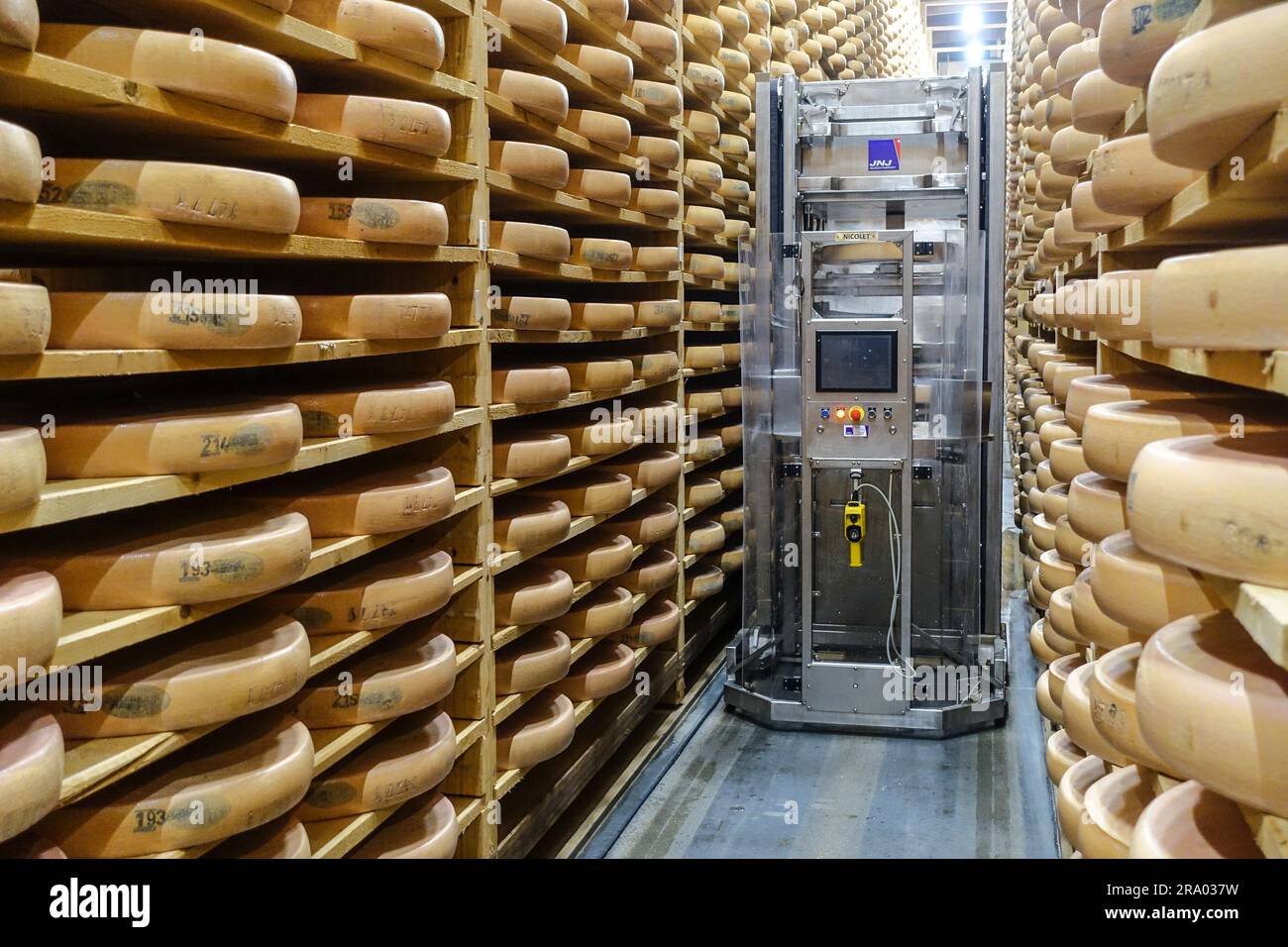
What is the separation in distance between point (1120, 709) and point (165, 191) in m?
1.62

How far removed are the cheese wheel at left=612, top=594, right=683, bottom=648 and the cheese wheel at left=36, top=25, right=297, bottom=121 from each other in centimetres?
256

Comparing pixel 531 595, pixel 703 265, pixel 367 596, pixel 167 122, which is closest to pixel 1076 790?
pixel 367 596

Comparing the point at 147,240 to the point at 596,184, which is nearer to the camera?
the point at 147,240

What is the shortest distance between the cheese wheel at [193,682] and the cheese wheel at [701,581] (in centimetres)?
308

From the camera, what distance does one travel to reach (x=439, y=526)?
3.11 meters

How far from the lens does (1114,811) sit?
1.96 meters

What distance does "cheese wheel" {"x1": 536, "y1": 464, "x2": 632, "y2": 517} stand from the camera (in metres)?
3.80

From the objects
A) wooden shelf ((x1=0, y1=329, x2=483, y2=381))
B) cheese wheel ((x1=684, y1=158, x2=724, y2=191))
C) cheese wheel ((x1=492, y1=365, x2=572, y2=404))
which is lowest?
cheese wheel ((x1=492, y1=365, x2=572, y2=404))

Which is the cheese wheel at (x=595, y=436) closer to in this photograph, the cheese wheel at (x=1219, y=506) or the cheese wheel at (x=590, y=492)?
the cheese wheel at (x=590, y=492)

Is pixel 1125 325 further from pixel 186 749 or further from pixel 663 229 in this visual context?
pixel 663 229

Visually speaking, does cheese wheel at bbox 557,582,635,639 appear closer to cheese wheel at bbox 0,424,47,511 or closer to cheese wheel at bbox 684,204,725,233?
cheese wheel at bbox 684,204,725,233

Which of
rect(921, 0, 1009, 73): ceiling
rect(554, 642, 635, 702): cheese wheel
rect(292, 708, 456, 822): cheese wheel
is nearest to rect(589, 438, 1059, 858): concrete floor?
rect(554, 642, 635, 702): cheese wheel

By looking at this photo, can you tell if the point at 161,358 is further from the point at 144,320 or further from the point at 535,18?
the point at 535,18
